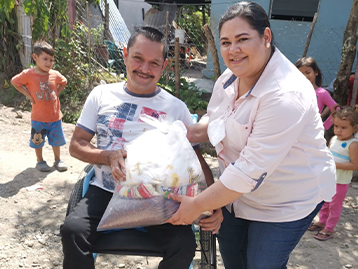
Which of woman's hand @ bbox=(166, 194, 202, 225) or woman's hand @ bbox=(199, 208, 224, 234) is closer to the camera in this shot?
woman's hand @ bbox=(166, 194, 202, 225)

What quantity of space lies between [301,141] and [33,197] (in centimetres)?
310

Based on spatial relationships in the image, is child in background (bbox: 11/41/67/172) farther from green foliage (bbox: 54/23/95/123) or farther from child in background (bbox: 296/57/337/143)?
child in background (bbox: 296/57/337/143)

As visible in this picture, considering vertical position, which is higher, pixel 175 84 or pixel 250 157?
pixel 250 157

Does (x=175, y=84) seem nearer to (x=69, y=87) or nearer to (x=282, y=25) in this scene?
(x=69, y=87)

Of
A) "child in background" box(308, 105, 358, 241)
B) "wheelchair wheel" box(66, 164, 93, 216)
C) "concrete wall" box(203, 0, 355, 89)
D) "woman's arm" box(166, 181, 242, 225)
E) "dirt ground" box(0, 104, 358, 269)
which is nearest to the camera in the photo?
"woman's arm" box(166, 181, 242, 225)

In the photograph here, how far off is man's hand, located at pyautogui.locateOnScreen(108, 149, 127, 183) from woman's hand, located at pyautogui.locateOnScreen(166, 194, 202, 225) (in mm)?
318

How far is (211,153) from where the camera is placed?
5516 millimetres

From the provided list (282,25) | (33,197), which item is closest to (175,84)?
(282,25)

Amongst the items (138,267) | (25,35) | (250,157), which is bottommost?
(138,267)

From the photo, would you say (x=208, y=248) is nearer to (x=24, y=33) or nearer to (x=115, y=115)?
(x=115, y=115)

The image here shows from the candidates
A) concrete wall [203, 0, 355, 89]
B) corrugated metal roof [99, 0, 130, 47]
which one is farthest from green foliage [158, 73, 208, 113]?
corrugated metal roof [99, 0, 130, 47]

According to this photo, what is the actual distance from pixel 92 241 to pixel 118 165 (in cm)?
46

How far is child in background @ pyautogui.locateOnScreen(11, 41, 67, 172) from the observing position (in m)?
4.30

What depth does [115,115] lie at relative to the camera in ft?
7.50
